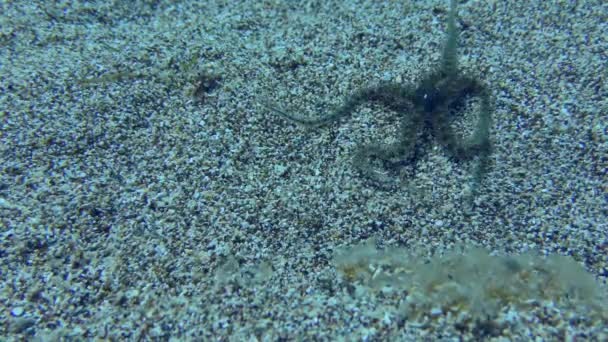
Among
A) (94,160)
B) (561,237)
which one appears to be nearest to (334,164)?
(561,237)

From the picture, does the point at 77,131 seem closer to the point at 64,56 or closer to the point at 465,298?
the point at 64,56

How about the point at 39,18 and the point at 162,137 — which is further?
the point at 39,18

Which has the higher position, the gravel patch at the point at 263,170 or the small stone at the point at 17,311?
the gravel patch at the point at 263,170

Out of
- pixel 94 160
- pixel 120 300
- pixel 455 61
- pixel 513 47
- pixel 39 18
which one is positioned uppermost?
pixel 513 47

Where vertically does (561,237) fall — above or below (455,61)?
below

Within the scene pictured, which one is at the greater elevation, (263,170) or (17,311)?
(263,170)

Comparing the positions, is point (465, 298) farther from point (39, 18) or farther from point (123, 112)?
point (39, 18)

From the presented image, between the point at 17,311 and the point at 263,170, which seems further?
the point at 263,170

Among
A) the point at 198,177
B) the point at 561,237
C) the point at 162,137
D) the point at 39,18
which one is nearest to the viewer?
the point at 561,237

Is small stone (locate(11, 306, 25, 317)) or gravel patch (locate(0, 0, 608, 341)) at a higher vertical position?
gravel patch (locate(0, 0, 608, 341))

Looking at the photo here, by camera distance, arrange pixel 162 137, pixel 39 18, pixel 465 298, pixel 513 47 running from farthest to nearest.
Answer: pixel 39 18
pixel 513 47
pixel 162 137
pixel 465 298

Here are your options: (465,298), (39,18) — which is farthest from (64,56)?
(465,298)
